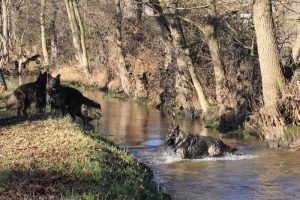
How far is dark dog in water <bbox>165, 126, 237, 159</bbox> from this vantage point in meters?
14.1

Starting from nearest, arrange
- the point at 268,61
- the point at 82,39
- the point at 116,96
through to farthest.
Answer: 1. the point at 268,61
2. the point at 116,96
3. the point at 82,39

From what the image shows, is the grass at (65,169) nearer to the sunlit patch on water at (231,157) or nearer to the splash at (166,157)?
the splash at (166,157)

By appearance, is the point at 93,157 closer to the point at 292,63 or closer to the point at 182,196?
the point at 182,196

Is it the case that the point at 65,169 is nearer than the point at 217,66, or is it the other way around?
the point at 65,169

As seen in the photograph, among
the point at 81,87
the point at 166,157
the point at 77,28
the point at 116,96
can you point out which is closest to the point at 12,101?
the point at 166,157

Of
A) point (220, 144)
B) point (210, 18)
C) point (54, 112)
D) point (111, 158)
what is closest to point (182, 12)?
point (210, 18)

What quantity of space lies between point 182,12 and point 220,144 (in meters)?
10.9

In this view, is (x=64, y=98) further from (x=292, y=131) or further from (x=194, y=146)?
(x=292, y=131)

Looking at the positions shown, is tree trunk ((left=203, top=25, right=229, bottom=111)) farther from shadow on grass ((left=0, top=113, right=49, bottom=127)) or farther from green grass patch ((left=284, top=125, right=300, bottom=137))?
shadow on grass ((left=0, top=113, right=49, bottom=127))

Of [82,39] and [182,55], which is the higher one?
[82,39]

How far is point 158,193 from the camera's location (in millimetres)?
9484

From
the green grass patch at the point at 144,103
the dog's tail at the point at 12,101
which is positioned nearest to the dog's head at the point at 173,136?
the dog's tail at the point at 12,101

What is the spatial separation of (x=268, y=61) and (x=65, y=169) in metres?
10.3

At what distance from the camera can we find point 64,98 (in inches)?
647
